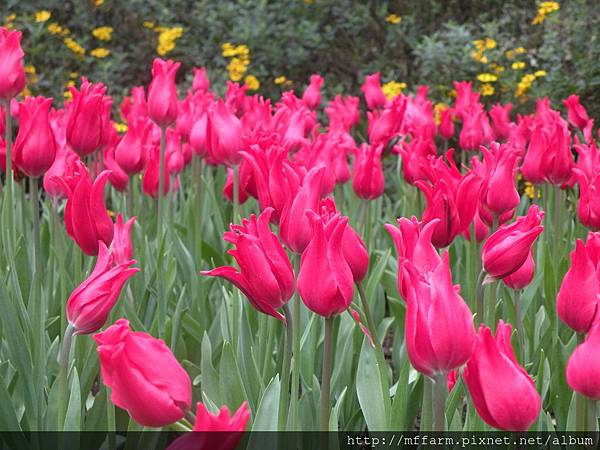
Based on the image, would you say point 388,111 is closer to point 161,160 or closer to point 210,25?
point 161,160

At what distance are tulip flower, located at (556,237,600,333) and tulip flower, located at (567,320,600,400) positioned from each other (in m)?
0.17

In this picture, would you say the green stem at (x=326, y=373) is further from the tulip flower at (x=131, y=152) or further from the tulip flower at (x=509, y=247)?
the tulip flower at (x=131, y=152)

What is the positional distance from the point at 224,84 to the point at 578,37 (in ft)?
8.13

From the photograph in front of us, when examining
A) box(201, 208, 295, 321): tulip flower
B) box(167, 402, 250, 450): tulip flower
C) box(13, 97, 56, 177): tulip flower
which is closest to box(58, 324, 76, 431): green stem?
box(201, 208, 295, 321): tulip flower

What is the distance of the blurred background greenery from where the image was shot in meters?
6.38

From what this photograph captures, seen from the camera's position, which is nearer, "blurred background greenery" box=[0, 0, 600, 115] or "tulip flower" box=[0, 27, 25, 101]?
"tulip flower" box=[0, 27, 25, 101]

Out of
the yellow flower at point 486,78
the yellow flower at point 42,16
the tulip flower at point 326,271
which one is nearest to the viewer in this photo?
the tulip flower at point 326,271

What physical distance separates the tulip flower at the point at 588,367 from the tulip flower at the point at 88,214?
2.92 ft

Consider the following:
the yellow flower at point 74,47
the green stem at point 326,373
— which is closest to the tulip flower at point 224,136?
the green stem at point 326,373

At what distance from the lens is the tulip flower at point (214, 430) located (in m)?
0.75

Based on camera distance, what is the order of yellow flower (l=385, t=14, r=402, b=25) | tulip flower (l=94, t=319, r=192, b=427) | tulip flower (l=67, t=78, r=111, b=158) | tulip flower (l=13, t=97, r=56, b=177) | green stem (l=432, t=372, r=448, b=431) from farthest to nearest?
yellow flower (l=385, t=14, r=402, b=25) < tulip flower (l=67, t=78, r=111, b=158) < tulip flower (l=13, t=97, r=56, b=177) < green stem (l=432, t=372, r=448, b=431) < tulip flower (l=94, t=319, r=192, b=427)

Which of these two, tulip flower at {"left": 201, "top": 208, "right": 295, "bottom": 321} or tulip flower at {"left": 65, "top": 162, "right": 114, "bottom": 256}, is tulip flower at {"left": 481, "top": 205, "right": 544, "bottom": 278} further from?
tulip flower at {"left": 65, "top": 162, "right": 114, "bottom": 256}

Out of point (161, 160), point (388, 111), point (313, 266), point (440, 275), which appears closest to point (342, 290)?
point (313, 266)

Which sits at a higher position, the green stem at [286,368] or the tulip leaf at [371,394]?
the green stem at [286,368]
